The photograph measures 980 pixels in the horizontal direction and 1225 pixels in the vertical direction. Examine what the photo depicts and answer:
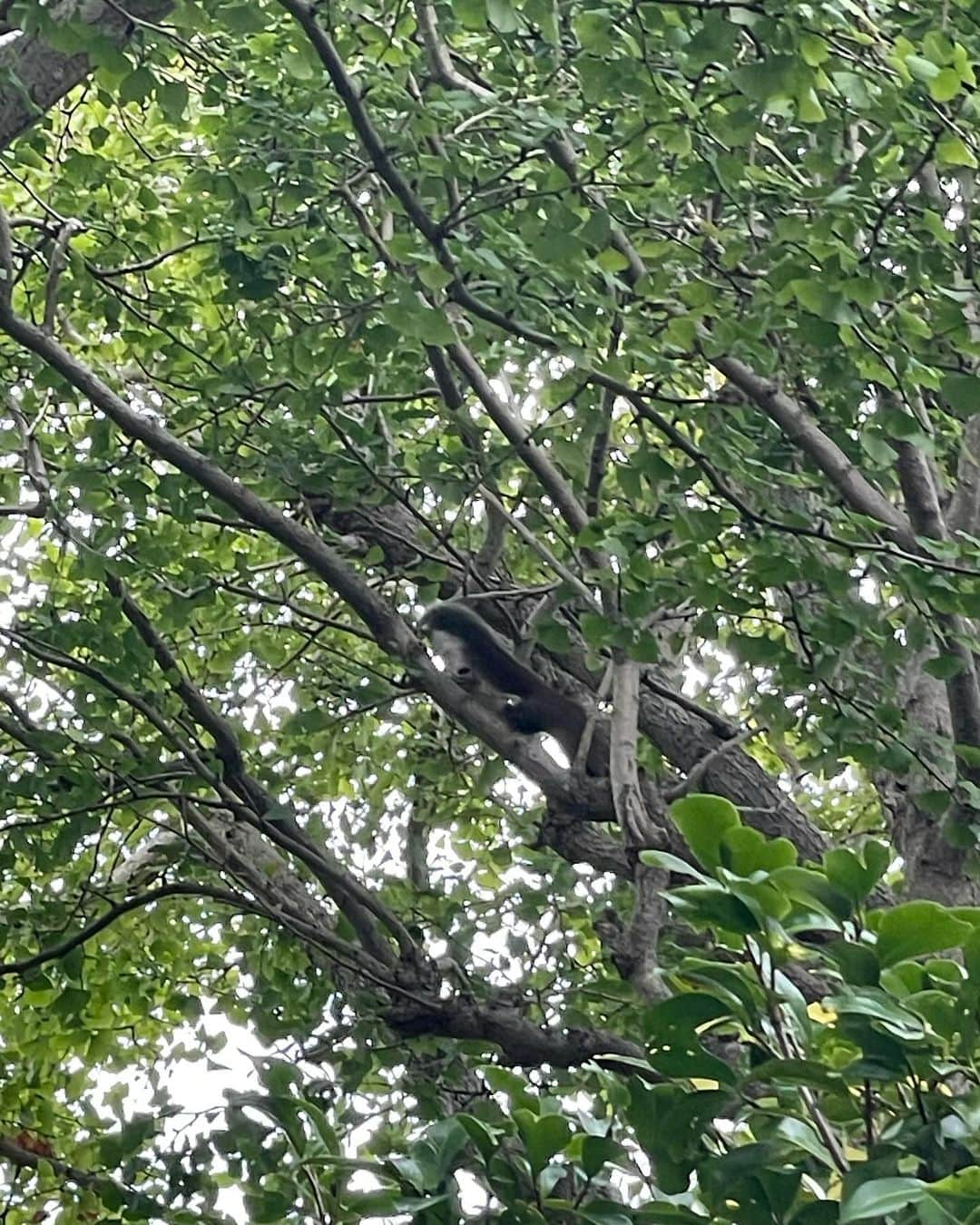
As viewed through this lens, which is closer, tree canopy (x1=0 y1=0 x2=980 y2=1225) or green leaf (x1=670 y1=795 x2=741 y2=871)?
green leaf (x1=670 y1=795 x2=741 y2=871)

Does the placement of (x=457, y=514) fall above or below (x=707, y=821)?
above

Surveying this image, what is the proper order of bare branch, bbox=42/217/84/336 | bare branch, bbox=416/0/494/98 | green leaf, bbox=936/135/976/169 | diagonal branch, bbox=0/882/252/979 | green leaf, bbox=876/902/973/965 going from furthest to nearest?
diagonal branch, bbox=0/882/252/979 → bare branch, bbox=42/217/84/336 → bare branch, bbox=416/0/494/98 → green leaf, bbox=936/135/976/169 → green leaf, bbox=876/902/973/965

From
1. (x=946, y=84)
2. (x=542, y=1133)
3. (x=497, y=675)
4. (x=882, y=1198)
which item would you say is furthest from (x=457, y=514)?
(x=882, y=1198)

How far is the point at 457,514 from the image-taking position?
3902mm

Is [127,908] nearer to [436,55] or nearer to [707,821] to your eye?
[436,55]

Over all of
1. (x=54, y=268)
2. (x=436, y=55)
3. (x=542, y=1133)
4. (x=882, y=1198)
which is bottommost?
(x=882, y=1198)

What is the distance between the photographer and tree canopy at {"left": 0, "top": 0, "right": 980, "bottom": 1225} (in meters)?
2.82

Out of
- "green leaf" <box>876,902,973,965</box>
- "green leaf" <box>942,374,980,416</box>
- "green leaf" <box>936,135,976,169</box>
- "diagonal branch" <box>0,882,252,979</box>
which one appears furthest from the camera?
"diagonal branch" <box>0,882,252,979</box>

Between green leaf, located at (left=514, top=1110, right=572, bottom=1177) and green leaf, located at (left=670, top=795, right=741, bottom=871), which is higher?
green leaf, located at (left=670, top=795, right=741, bottom=871)

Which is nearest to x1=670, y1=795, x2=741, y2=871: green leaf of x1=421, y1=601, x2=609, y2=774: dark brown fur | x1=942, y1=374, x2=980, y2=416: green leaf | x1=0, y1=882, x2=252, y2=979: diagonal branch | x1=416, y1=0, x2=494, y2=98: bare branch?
x1=942, y1=374, x2=980, y2=416: green leaf

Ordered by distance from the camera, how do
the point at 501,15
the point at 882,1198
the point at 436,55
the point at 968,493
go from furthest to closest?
1. the point at 968,493
2. the point at 436,55
3. the point at 501,15
4. the point at 882,1198

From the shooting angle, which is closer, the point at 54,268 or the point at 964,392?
the point at 964,392

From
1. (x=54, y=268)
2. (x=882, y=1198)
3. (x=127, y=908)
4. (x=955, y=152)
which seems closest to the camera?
(x=882, y=1198)

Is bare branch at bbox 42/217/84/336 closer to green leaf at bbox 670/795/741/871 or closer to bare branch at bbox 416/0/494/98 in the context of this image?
bare branch at bbox 416/0/494/98
